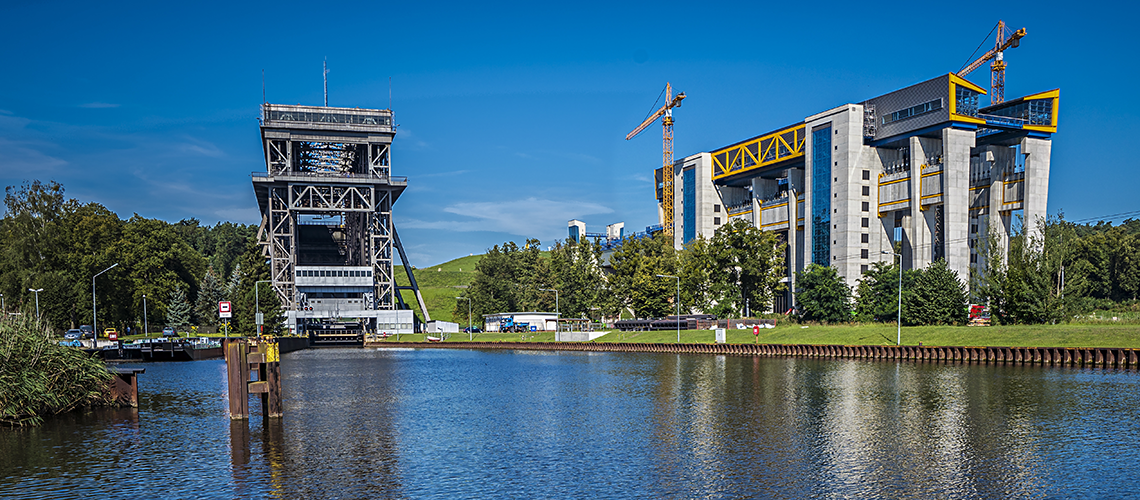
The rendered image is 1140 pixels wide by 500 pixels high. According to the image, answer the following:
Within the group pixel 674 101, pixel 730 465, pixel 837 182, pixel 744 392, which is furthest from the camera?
pixel 674 101

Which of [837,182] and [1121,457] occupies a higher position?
[837,182]

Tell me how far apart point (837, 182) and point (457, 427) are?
94.7 m

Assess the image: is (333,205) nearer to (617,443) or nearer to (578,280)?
(578,280)

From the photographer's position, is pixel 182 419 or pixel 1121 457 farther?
pixel 182 419

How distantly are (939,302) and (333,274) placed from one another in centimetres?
9868

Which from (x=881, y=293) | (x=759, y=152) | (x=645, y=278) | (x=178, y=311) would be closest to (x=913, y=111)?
(x=881, y=293)

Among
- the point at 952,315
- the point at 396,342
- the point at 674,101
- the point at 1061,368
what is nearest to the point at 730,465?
the point at 1061,368

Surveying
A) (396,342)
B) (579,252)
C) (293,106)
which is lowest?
(396,342)

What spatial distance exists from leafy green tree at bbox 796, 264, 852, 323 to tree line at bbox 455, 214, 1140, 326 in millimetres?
143

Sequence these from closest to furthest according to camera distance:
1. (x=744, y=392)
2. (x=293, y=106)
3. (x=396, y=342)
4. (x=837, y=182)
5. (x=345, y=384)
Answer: (x=744, y=392)
(x=345, y=384)
(x=837, y=182)
(x=396, y=342)
(x=293, y=106)

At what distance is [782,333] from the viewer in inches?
3664

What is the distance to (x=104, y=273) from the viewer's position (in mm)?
119062

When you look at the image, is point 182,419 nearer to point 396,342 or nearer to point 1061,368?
point 1061,368

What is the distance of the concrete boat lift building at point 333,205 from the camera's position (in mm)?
144875
